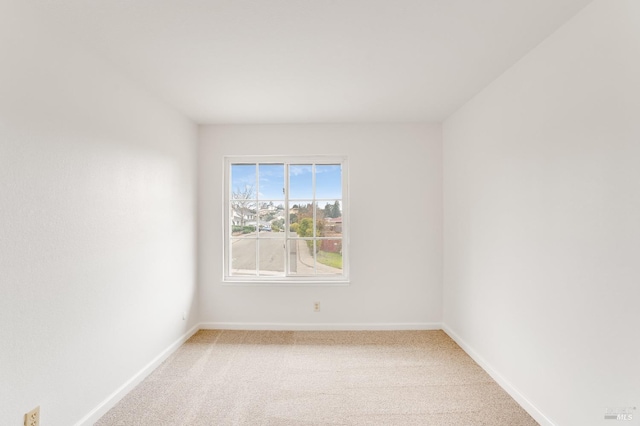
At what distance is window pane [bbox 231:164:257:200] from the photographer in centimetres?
399

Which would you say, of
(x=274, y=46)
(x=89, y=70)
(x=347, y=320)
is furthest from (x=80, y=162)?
(x=347, y=320)

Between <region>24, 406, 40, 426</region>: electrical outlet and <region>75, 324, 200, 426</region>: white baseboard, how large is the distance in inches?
13.3

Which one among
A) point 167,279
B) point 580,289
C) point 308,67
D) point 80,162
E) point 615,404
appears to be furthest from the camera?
point 167,279

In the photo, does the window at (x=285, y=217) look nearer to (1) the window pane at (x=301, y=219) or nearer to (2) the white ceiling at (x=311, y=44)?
(1) the window pane at (x=301, y=219)

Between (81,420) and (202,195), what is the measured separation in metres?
2.41

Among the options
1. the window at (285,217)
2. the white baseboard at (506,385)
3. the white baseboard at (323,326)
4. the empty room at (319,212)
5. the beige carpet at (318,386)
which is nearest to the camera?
the empty room at (319,212)

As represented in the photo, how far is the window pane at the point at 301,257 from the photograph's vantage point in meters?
3.95

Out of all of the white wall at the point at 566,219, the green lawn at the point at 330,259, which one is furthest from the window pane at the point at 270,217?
the white wall at the point at 566,219

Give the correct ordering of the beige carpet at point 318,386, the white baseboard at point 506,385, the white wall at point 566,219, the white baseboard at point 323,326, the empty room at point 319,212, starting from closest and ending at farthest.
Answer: the white wall at point 566,219, the empty room at point 319,212, the white baseboard at point 506,385, the beige carpet at point 318,386, the white baseboard at point 323,326

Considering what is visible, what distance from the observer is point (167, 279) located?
311 centimetres

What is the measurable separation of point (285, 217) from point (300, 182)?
473mm

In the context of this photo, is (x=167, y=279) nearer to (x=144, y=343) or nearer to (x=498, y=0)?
(x=144, y=343)

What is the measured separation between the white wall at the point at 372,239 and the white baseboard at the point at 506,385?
63 cm

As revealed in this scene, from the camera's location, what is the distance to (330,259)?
3.96 meters
